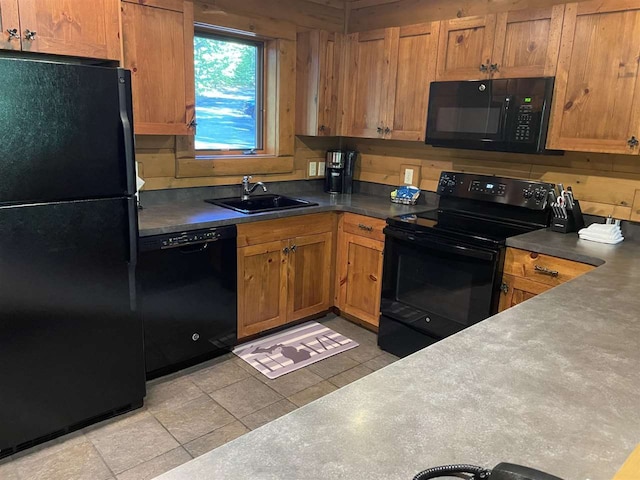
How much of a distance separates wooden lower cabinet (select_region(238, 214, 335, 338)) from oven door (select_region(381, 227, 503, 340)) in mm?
563

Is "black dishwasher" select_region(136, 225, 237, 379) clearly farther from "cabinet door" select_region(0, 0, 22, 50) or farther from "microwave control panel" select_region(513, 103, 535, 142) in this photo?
"microwave control panel" select_region(513, 103, 535, 142)

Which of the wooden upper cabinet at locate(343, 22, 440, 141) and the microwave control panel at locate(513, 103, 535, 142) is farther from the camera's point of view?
the wooden upper cabinet at locate(343, 22, 440, 141)

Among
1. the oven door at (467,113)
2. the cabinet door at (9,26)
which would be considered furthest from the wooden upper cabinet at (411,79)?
the cabinet door at (9,26)

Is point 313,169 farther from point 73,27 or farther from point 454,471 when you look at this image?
point 454,471

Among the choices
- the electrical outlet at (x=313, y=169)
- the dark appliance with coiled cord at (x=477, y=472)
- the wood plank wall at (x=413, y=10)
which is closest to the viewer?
the dark appliance with coiled cord at (x=477, y=472)

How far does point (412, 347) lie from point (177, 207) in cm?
174

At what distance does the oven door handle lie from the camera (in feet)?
8.59

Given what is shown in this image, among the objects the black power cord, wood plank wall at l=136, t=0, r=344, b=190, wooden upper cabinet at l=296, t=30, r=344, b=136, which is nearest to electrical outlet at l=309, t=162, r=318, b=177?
wood plank wall at l=136, t=0, r=344, b=190

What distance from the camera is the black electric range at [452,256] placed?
8.81 feet

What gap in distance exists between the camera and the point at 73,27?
7.60ft

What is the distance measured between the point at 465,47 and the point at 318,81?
112cm

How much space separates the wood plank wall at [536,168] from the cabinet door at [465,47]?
565mm

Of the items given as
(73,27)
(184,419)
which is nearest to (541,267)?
(184,419)

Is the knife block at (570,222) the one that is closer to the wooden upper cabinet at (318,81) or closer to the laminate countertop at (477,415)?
the laminate countertop at (477,415)
